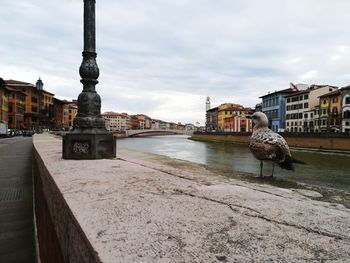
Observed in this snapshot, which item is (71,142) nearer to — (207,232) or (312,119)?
(207,232)

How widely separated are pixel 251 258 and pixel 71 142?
442 cm

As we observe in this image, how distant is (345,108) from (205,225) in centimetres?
5514

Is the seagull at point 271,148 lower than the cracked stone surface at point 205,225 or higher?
higher

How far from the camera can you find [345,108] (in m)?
48.7

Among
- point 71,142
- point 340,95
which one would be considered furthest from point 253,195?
point 340,95

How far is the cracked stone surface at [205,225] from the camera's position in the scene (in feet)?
3.53

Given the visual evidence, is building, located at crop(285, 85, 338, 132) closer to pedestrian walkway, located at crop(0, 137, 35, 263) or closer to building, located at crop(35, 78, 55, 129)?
building, located at crop(35, 78, 55, 129)

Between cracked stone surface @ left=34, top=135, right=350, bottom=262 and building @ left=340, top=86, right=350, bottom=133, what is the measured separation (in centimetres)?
5378

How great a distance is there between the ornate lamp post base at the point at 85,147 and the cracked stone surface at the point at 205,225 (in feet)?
9.06

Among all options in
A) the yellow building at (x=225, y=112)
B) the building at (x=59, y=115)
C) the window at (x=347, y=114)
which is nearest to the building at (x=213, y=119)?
the yellow building at (x=225, y=112)

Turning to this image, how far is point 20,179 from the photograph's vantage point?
884cm

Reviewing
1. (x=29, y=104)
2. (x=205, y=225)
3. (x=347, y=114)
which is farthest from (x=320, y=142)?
(x=29, y=104)

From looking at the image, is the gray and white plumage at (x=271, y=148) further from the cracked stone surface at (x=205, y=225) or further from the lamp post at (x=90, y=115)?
the lamp post at (x=90, y=115)

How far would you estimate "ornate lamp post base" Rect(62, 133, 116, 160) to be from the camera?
4.91m
